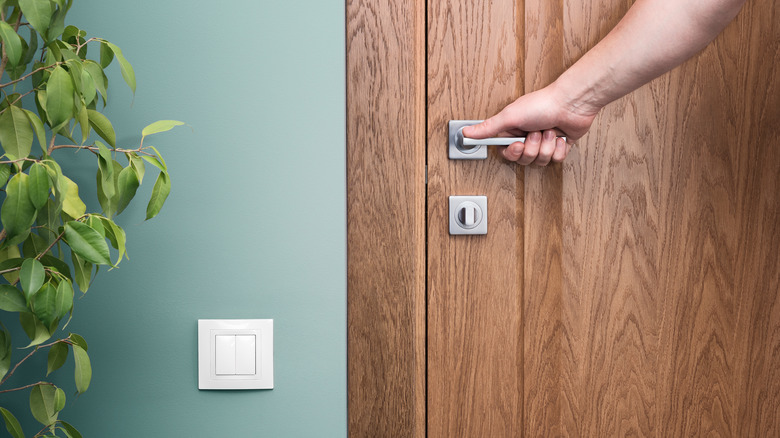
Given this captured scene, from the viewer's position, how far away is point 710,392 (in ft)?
2.57

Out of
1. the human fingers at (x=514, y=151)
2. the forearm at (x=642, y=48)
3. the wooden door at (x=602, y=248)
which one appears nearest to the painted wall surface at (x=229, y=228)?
the wooden door at (x=602, y=248)

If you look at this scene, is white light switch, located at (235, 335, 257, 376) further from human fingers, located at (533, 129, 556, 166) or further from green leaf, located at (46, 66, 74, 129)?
human fingers, located at (533, 129, 556, 166)

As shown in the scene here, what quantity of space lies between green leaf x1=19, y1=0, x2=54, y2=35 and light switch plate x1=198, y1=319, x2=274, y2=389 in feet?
1.41

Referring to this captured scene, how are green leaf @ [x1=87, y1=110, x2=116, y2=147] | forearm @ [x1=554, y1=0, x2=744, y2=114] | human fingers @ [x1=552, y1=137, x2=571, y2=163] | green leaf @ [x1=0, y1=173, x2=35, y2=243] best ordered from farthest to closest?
human fingers @ [x1=552, y1=137, x2=571, y2=163]
forearm @ [x1=554, y1=0, x2=744, y2=114]
green leaf @ [x1=87, y1=110, x2=116, y2=147]
green leaf @ [x1=0, y1=173, x2=35, y2=243]

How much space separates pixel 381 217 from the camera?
27.7 inches

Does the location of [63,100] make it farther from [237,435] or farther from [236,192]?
[237,435]

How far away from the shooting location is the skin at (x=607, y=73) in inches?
25.2

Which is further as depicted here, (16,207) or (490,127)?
(490,127)

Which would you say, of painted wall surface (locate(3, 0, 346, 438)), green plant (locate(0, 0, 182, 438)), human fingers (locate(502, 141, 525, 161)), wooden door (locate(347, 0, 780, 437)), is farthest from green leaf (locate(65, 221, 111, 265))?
human fingers (locate(502, 141, 525, 161))

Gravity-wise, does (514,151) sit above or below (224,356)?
above

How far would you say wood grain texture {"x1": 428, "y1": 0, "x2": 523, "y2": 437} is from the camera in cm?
76

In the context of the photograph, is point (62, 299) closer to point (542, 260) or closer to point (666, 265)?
point (542, 260)

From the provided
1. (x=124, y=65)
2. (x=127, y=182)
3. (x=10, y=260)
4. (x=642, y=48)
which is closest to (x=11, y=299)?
(x=10, y=260)

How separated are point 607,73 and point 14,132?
727mm
